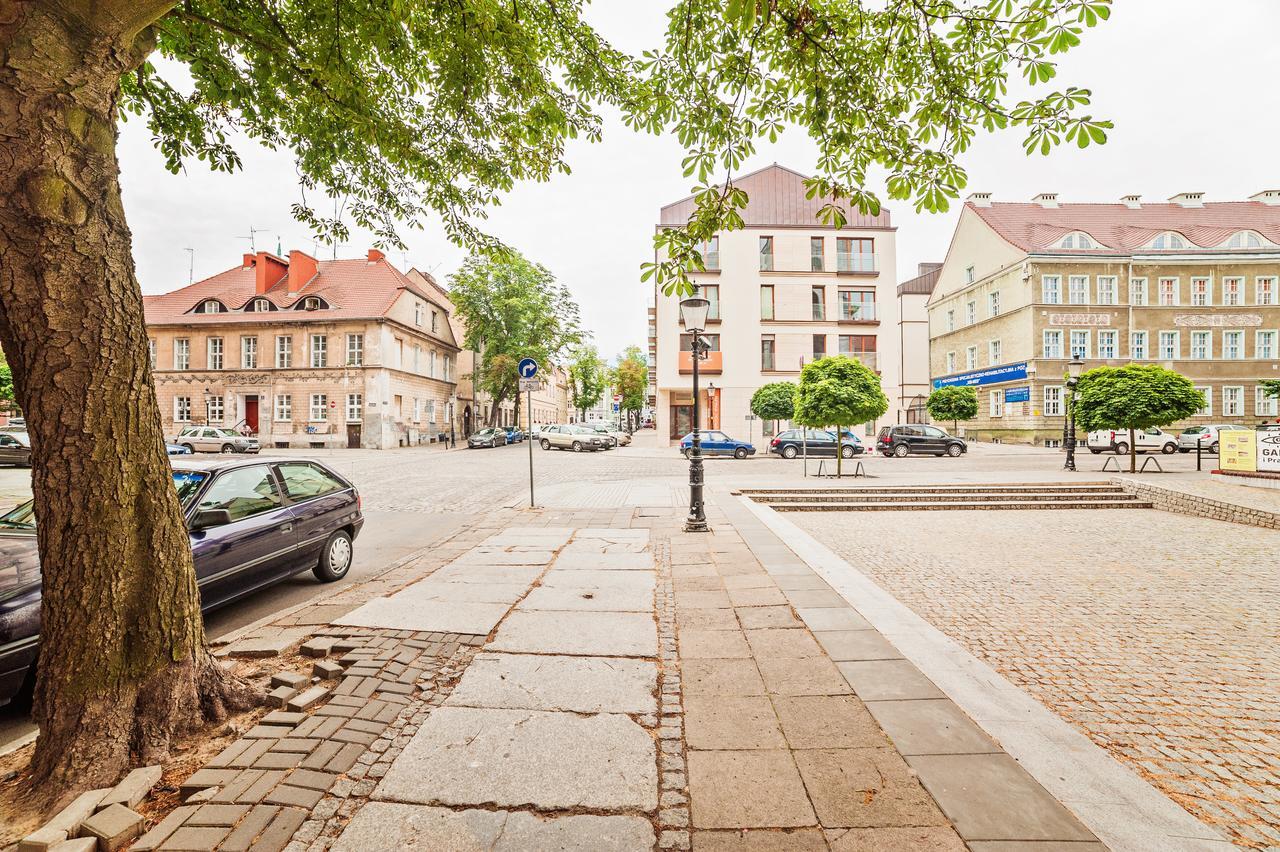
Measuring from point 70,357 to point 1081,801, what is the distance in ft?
14.6

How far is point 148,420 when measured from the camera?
100 inches

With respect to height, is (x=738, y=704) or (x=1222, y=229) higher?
(x=1222, y=229)

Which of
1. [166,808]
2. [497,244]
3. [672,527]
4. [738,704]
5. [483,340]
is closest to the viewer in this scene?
[166,808]

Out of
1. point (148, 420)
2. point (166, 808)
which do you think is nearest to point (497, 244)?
point (148, 420)

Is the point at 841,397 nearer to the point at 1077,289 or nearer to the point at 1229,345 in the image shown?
the point at 1077,289

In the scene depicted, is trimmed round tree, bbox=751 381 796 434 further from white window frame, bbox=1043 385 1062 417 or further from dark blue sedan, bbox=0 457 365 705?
dark blue sedan, bbox=0 457 365 705

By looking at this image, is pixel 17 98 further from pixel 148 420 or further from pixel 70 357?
pixel 148 420

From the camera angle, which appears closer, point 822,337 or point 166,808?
point 166,808

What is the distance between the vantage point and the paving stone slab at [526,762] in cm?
222

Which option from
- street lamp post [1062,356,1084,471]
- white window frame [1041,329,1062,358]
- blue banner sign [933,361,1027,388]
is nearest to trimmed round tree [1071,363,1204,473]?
street lamp post [1062,356,1084,471]

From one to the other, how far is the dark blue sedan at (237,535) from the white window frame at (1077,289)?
41.0 m

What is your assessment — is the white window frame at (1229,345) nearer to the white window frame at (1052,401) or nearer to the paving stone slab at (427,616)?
the white window frame at (1052,401)

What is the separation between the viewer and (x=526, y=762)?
244 centimetres

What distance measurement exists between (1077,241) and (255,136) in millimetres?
42763
